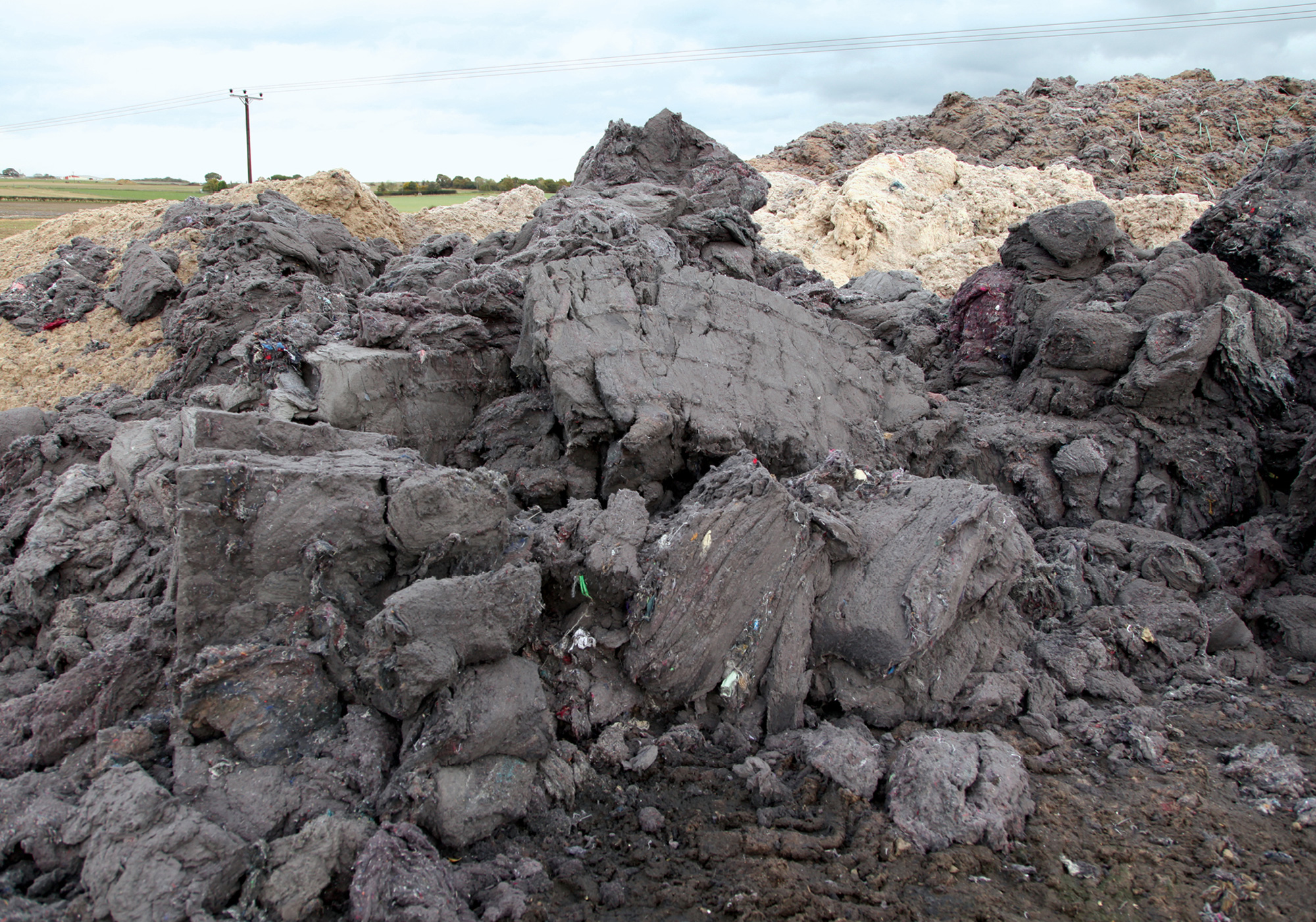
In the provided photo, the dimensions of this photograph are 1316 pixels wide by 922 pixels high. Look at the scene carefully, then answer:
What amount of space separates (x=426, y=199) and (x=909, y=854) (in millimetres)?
22460

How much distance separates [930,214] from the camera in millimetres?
15953

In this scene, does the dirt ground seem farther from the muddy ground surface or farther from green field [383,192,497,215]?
green field [383,192,497,215]

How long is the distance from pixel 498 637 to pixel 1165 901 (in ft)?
10.6

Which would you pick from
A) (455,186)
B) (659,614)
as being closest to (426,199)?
(455,186)

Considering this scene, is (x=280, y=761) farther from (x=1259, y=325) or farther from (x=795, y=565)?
(x=1259, y=325)

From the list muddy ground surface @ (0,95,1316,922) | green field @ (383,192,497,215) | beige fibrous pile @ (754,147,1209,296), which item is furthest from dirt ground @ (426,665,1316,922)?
green field @ (383,192,497,215)

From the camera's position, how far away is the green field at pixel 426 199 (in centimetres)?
1905

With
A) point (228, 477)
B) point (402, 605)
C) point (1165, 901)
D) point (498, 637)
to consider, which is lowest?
point (1165, 901)

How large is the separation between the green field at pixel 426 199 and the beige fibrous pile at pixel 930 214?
29.3 ft

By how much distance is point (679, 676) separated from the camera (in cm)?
405

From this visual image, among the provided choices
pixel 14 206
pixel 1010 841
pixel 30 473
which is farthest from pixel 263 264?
pixel 14 206

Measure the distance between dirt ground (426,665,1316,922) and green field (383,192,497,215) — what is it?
1732 cm

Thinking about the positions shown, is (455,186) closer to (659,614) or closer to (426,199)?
(426,199)

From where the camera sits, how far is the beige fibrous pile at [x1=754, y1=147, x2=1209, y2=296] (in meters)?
14.3
